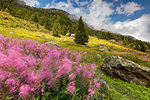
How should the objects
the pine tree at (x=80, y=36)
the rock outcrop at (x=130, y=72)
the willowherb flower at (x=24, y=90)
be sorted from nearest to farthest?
the willowherb flower at (x=24, y=90) < the rock outcrop at (x=130, y=72) < the pine tree at (x=80, y=36)

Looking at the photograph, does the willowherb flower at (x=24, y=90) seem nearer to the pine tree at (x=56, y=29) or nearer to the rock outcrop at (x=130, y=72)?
the rock outcrop at (x=130, y=72)

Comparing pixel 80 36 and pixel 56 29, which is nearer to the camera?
pixel 80 36

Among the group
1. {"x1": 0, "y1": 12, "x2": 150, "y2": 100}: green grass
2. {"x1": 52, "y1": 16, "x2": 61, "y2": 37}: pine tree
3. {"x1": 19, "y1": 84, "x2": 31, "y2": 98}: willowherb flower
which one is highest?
{"x1": 52, "y1": 16, "x2": 61, "y2": 37}: pine tree

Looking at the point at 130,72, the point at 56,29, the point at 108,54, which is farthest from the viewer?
the point at 56,29

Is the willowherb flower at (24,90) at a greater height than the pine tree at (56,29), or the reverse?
the pine tree at (56,29)

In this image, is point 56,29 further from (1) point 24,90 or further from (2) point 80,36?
(1) point 24,90

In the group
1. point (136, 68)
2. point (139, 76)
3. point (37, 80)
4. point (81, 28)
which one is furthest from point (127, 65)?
point (81, 28)

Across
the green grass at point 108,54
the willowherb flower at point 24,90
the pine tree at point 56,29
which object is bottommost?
the green grass at point 108,54

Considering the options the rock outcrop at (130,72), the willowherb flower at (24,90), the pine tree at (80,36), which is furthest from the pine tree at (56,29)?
the willowherb flower at (24,90)

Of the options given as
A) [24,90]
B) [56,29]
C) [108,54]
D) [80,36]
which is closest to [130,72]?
Answer: [24,90]

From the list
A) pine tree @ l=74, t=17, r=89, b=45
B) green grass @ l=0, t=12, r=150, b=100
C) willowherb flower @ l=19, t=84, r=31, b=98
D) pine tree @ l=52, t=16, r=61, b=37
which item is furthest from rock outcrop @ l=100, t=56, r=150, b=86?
pine tree @ l=52, t=16, r=61, b=37

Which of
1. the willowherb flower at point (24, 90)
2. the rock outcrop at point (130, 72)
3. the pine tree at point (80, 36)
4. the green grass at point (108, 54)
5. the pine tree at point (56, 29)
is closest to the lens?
the willowherb flower at point (24, 90)

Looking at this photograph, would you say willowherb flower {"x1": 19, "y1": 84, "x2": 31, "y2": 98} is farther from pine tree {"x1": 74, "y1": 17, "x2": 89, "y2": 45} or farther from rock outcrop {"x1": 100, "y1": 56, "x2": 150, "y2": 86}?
pine tree {"x1": 74, "y1": 17, "x2": 89, "y2": 45}

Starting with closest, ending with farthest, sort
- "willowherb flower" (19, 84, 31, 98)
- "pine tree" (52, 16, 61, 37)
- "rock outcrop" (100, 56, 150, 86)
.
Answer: "willowherb flower" (19, 84, 31, 98)
"rock outcrop" (100, 56, 150, 86)
"pine tree" (52, 16, 61, 37)
